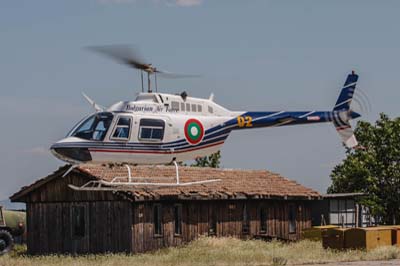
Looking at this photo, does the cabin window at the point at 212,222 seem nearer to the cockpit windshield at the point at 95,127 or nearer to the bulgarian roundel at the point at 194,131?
the bulgarian roundel at the point at 194,131

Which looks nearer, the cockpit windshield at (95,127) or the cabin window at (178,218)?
the cockpit windshield at (95,127)

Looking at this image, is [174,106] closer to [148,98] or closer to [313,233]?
[148,98]

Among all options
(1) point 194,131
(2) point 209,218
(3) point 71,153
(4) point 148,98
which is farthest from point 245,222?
(3) point 71,153

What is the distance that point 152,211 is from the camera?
131 ft

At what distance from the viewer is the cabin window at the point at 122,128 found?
28891mm

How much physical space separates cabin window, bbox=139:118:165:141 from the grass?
6023mm

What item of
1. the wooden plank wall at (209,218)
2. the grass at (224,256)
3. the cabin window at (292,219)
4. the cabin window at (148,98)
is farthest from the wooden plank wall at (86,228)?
the cabin window at (292,219)

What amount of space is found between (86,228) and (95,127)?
12896 mm

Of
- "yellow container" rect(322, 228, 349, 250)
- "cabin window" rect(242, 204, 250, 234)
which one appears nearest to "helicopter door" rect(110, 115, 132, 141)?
"yellow container" rect(322, 228, 349, 250)

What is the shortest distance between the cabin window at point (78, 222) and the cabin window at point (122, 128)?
12.9m

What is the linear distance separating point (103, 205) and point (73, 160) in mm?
11540

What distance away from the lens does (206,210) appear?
42344 millimetres

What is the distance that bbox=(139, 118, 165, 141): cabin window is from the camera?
95.8ft

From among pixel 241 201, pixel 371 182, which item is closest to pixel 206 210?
pixel 241 201
